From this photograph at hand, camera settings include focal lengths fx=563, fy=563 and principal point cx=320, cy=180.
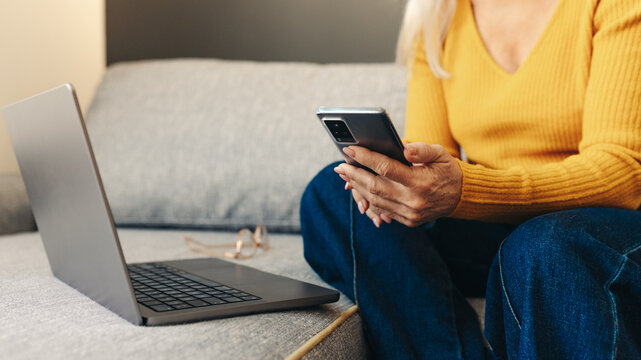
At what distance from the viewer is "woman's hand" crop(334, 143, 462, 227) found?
0.67 m

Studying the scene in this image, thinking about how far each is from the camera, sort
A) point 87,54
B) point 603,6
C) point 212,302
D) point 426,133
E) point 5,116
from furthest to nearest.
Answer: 1. point 87,54
2. point 426,133
3. point 603,6
4. point 5,116
5. point 212,302

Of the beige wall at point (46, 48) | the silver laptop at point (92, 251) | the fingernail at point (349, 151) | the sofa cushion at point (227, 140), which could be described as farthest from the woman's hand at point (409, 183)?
the beige wall at point (46, 48)

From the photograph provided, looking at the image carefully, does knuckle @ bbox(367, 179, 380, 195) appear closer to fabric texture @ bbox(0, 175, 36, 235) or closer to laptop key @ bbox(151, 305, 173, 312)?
laptop key @ bbox(151, 305, 173, 312)

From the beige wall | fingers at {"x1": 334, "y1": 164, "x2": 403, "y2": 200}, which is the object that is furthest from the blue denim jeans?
the beige wall

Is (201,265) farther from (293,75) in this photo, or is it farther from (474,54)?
(293,75)

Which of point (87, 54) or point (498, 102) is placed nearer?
point (498, 102)

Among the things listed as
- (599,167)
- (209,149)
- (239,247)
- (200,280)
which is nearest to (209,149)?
(209,149)

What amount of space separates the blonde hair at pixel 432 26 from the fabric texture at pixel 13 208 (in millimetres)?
932

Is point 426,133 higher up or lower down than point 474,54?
lower down

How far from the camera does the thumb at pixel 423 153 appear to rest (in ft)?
2.11

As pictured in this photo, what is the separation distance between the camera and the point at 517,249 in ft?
2.20

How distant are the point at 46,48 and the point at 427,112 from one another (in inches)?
51.1

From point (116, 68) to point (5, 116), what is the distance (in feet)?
3.26

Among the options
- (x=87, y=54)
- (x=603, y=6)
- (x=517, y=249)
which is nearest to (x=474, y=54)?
(x=603, y=6)
